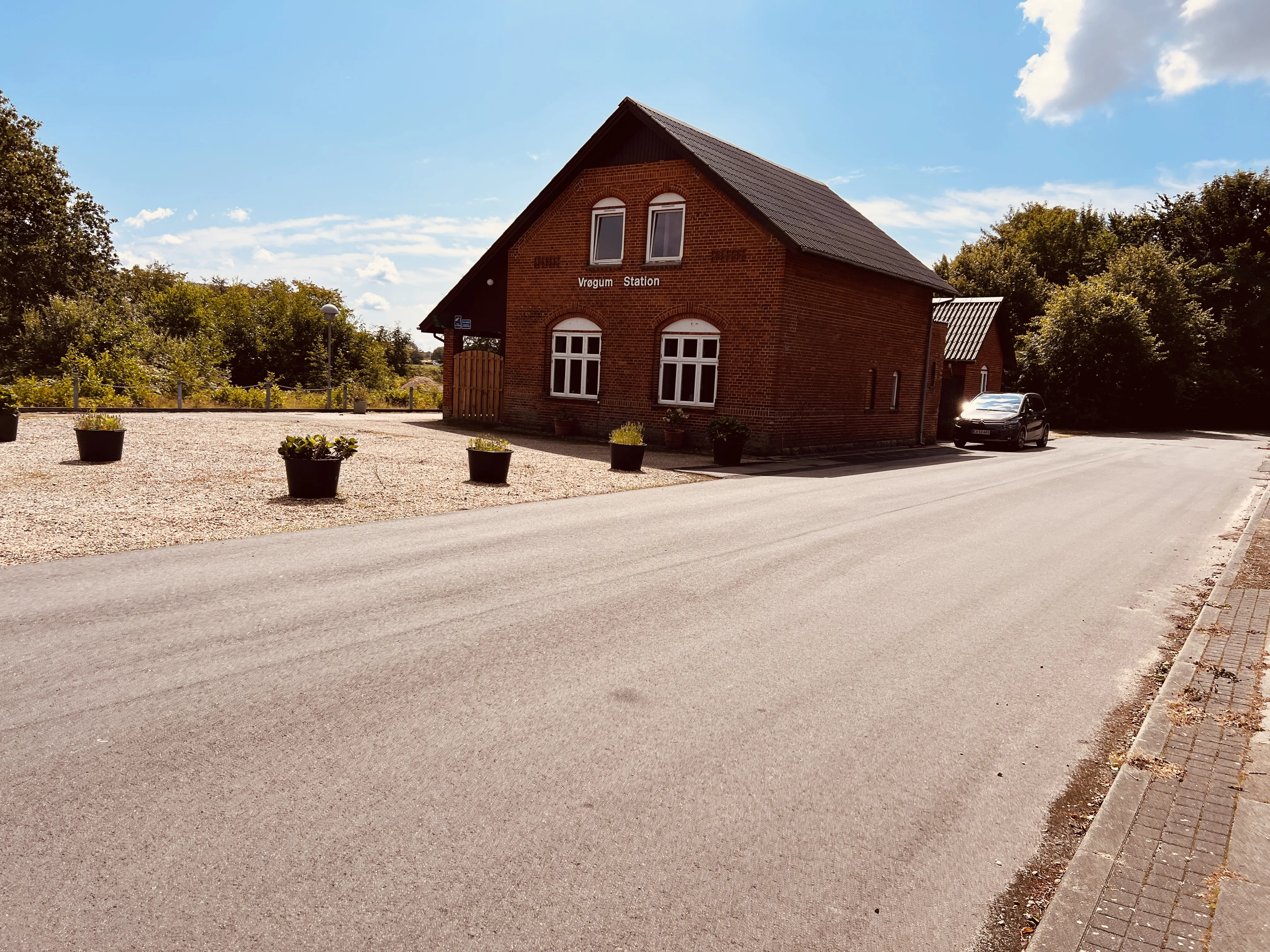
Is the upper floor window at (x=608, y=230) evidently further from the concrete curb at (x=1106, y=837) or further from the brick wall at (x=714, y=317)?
the concrete curb at (x=1106, y=837)

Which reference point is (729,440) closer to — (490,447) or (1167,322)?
(490,447)

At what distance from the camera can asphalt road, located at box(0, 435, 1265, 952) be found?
2721 millimetres

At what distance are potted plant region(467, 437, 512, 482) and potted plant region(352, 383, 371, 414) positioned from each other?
17522 mm

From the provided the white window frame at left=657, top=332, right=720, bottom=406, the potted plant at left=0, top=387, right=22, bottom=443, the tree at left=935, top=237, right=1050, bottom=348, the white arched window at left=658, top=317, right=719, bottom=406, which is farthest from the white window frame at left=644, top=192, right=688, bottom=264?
the tree at left=935, top=237, right=1050, bottom=348

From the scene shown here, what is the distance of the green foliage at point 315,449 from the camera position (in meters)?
10.6

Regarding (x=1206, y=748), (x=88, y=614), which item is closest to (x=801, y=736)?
(x=1206, y=748)

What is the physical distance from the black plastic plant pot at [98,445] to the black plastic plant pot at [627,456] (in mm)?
7737

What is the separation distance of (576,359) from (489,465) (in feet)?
33.5

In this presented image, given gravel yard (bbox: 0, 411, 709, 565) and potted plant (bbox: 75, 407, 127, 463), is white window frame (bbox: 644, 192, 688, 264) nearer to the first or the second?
gravel yard (bbox: 0, 411, 709, 565)

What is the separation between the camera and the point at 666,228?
2114 cm

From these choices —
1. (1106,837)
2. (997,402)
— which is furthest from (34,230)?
(1106,837)

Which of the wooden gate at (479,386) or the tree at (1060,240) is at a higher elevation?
the tree at (1060,240)

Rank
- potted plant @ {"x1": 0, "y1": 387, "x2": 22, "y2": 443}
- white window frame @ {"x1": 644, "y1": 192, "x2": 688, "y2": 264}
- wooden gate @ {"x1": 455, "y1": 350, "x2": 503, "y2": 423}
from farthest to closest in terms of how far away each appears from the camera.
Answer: wooden gate @ {"x1": 455, "y1": 350, "x2": 503, "y2": 423}, white window frame @ {"x1": 644, "y1": 192, "x2": 688, "y2": 264}, potted plant @ {"x1": 0, "y1": 387, "x2": 22, "y2": 443}

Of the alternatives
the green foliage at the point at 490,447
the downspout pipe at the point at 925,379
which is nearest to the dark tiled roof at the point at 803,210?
the downspout pipe at the point at 925,379
